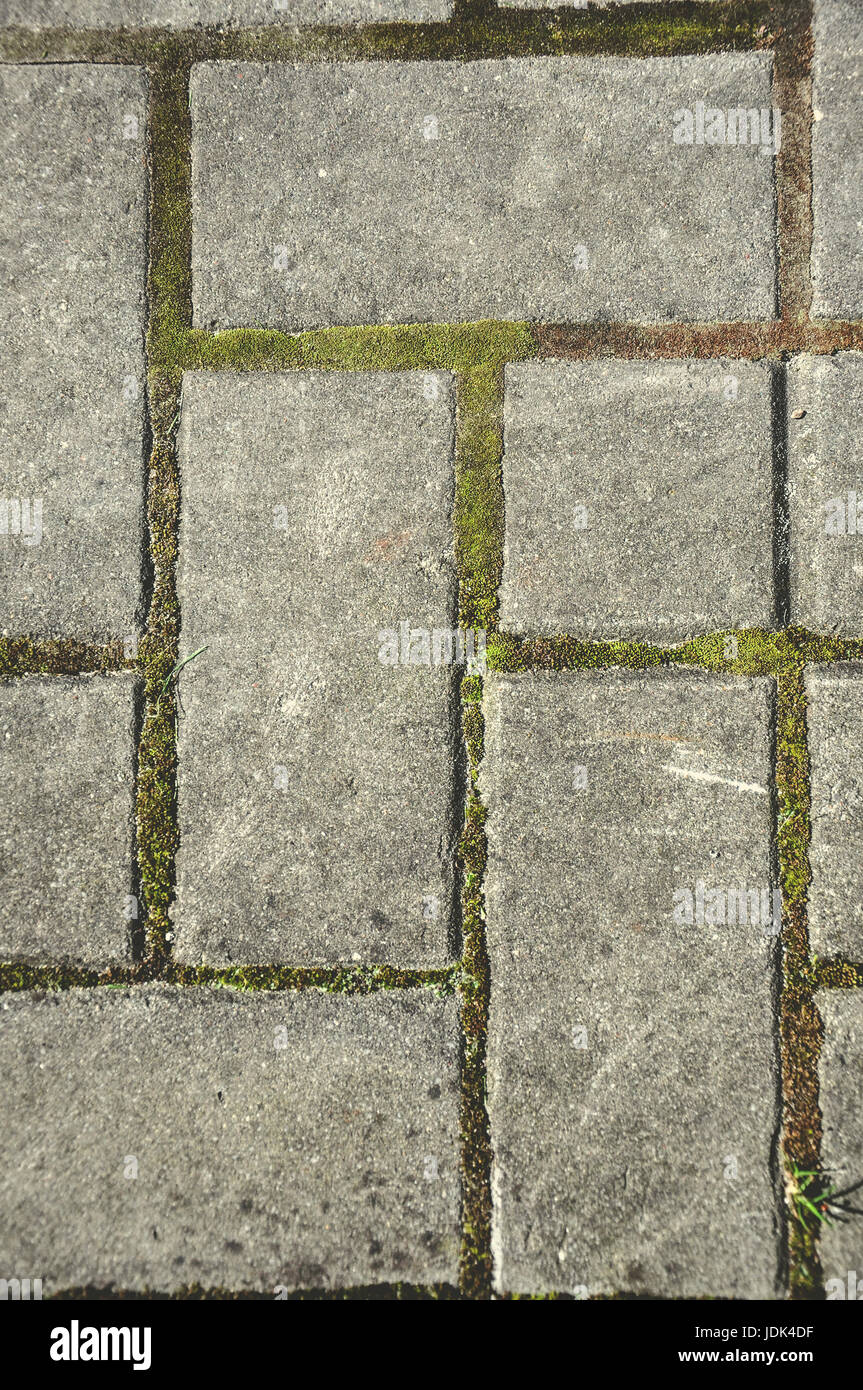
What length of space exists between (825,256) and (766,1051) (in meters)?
2.89

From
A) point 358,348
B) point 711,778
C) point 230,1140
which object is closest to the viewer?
point 230,1140

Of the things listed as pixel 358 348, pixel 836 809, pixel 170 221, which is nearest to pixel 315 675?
pixel 358 348

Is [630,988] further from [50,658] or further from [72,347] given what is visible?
[72,347]

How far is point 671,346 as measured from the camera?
3.01 meters

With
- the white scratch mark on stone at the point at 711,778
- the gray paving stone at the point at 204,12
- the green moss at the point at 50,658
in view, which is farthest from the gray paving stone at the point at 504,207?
the white scratch mark on stone at the point at 711,778

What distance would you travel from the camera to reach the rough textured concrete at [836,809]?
286 centimetres

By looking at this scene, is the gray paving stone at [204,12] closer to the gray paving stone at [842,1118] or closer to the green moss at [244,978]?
the green moss at [244,978]

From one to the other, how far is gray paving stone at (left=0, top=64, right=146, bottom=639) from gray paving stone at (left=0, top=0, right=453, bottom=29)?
20 cm

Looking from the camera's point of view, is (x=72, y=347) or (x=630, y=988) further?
(x=72, y=347)

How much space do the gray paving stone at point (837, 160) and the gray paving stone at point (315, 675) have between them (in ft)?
4.89

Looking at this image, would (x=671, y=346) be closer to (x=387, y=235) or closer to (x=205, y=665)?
(x=387, y=235)

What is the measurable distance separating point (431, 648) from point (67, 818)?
4.76ft

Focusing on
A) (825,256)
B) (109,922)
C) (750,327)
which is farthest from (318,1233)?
(825,256)

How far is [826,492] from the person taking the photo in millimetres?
2975
